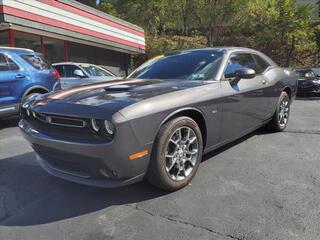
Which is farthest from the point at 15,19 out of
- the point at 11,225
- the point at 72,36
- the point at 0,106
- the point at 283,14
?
the point at 283,14

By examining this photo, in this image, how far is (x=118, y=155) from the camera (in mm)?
3154

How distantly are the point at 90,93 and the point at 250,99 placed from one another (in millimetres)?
2213

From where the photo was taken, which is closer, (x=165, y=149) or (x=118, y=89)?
(x=165, y=149)

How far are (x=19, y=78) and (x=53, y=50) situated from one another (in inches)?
281

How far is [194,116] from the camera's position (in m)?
4.03

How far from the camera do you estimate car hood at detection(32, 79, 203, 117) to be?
129 inches

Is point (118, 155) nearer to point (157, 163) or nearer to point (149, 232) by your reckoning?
point (157, 163)

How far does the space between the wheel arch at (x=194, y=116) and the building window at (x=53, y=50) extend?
11069 mm

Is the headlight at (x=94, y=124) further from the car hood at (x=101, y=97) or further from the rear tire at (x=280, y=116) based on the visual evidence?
the rear tire at (x=280, y=116)

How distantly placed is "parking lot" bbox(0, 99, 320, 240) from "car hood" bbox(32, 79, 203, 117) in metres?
0.92

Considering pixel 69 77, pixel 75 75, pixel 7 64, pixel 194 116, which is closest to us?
pixel 194 116

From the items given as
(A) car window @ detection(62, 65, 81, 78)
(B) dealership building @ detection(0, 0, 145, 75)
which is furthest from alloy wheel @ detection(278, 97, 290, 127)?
(B) dealership building @ detection(0, 0, 145, 75)

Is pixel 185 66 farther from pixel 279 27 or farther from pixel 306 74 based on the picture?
pixel 279 27

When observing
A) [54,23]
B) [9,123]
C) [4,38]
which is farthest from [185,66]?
[54,23]
